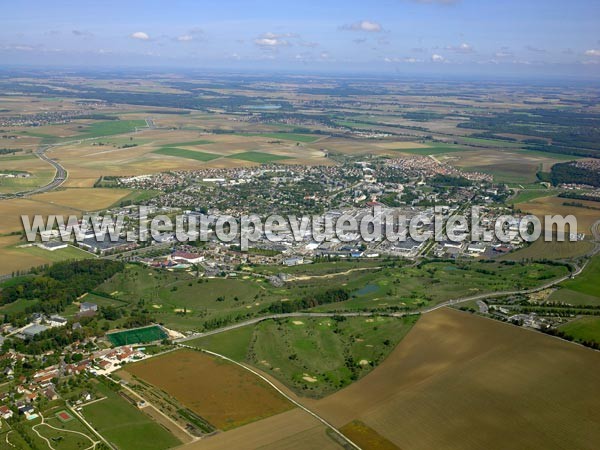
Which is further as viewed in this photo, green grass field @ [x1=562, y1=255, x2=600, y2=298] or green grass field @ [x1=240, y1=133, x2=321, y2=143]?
green grass field @ [x1=240, y1=133, x2=321, y2=143]

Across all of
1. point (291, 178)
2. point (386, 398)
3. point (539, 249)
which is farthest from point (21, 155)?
point (386, 398)

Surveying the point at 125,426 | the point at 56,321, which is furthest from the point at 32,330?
the point at 125,426


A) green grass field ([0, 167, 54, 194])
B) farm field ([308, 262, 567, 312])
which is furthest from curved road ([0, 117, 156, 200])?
farm field ([308, 262, 567, 312])

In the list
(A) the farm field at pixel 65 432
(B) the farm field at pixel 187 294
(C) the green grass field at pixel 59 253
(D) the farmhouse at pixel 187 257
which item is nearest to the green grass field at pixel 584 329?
(B) the farm field at pixel 187 294

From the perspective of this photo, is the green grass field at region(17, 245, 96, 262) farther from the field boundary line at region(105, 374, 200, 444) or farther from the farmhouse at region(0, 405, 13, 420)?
the farmhouse at region(0, 405, 13, 420)

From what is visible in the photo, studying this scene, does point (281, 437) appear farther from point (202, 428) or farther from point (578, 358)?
point (578, 358)
